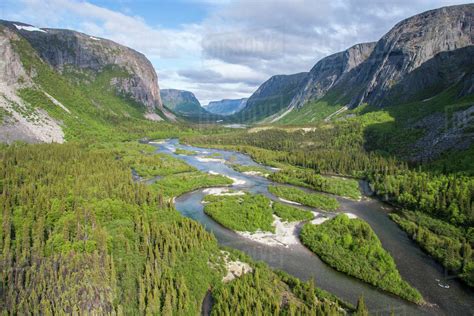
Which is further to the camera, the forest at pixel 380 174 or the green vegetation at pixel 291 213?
the green vegetation at pixel 291 213

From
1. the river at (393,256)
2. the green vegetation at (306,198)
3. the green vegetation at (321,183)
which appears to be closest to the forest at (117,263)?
the river at (393,256)

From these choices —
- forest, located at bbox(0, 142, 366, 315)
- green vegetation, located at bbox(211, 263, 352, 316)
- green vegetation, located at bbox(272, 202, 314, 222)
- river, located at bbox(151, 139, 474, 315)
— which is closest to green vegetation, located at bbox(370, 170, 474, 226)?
river, located at bbox(151, 139, 474, 315)

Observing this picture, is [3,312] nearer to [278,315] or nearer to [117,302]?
[117,302]

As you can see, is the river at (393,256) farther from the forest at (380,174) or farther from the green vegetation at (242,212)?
the forest at (380,174)

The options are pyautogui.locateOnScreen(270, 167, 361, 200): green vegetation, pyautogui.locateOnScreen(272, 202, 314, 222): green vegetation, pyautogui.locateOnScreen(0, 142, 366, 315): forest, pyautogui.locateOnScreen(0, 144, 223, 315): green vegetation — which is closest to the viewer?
pyautogui.locateOnScreen(0, 142, 366, 315): forest

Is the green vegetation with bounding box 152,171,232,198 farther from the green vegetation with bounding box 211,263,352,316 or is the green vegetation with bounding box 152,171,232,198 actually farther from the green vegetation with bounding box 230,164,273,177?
the green vegetation with bounding box 211,263,352,316

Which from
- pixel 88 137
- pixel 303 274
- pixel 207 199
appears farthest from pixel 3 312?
pixel 88 137
